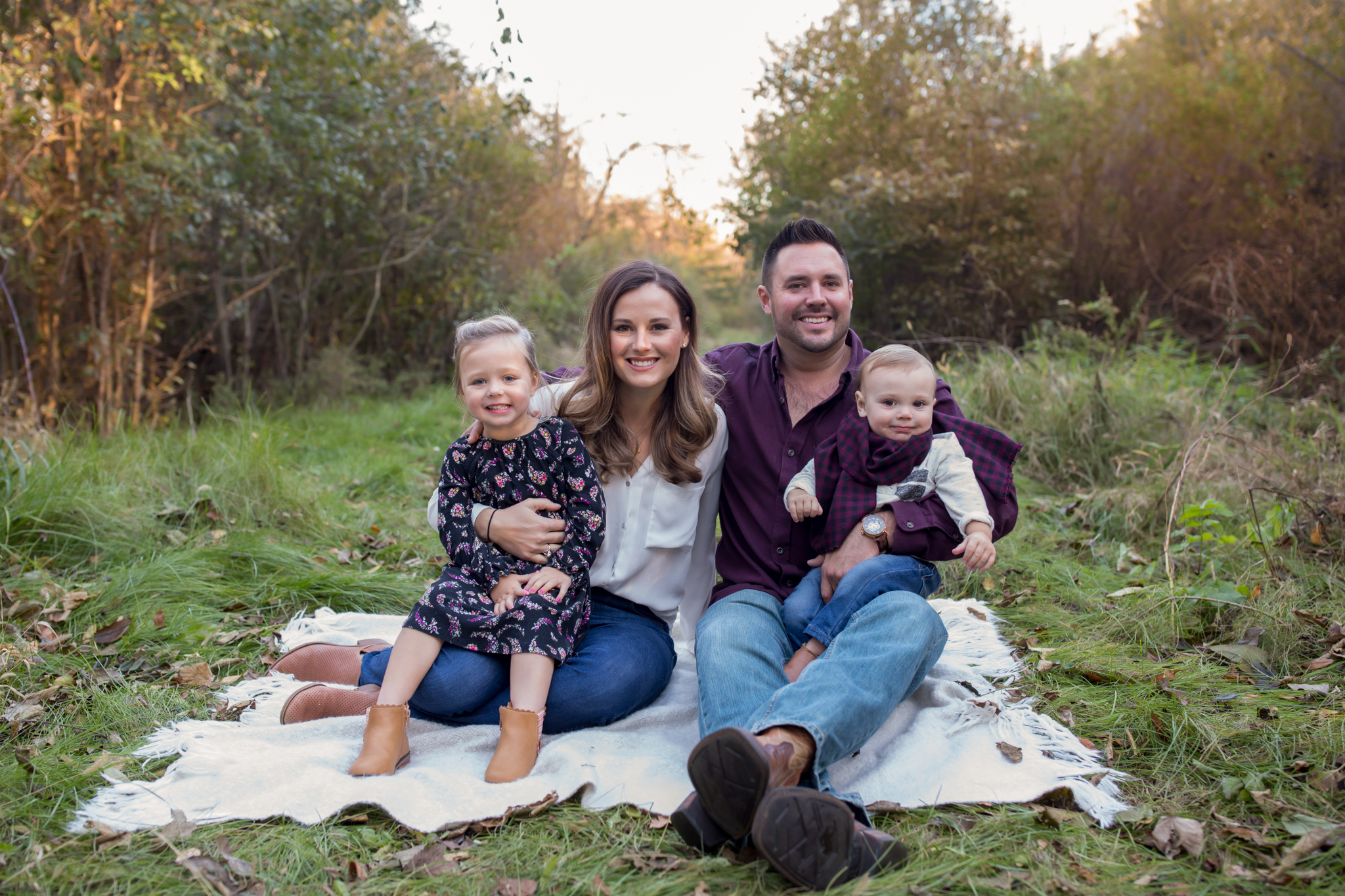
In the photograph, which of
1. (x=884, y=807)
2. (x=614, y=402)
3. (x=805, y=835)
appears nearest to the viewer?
(x=805, y=835)

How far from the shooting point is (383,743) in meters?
2.44

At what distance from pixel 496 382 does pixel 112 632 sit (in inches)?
77.4

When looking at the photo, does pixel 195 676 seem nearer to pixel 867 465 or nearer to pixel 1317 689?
pixel 867 465

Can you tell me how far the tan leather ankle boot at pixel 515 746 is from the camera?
241 centimetres

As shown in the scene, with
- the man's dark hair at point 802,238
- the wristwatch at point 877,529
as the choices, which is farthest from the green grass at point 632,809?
the man's dark hair at point 802,238

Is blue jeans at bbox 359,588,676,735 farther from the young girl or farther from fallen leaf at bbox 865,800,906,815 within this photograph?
fallen leaf at bbox 865,800,906,815

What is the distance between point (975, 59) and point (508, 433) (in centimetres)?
1040

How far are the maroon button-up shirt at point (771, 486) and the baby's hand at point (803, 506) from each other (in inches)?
5.5

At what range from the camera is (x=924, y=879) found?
193 centimetres

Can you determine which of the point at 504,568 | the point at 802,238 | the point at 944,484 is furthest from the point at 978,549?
the point at 504,568

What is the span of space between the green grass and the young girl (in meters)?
0.31

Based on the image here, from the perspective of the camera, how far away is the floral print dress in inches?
103

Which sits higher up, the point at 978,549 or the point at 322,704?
the point at 978,549

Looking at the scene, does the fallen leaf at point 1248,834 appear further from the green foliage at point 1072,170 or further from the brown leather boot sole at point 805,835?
the green foliage at point 1072,170
